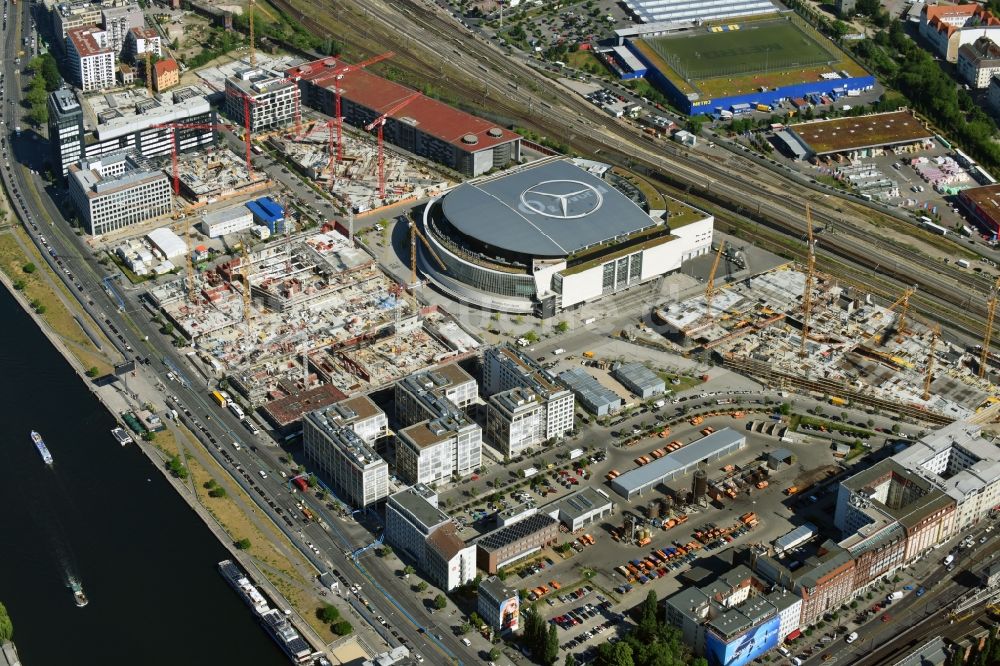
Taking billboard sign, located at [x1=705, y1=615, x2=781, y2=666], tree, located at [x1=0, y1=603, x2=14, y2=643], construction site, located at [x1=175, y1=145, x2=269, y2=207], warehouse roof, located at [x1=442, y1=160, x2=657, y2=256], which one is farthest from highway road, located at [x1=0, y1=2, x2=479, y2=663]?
warehouse roof, located at [x1=442, y1=160, x2=657, y2=256]

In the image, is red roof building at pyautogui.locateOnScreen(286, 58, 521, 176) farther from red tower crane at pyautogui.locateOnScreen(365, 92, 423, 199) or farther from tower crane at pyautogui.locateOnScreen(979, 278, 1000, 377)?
tower crane at pyautogui.locateOnScreen(979, 278, 1000, 377)

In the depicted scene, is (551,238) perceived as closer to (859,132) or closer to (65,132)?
(859,132)

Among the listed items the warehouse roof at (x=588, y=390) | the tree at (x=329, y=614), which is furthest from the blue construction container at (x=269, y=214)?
the tree at (x=329, y=614)

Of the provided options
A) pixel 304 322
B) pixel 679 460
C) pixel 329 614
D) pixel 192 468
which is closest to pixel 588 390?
pixel 679 460

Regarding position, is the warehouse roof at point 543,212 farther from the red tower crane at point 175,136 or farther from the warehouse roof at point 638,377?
the red tower crane at point 175,136

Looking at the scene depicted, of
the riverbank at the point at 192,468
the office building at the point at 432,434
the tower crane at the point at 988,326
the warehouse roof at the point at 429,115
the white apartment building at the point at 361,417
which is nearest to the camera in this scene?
the riverbank at the point at 192,468

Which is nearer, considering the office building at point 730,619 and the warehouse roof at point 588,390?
the office building at point 730,619

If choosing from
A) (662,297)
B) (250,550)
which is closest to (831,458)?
(662,297)

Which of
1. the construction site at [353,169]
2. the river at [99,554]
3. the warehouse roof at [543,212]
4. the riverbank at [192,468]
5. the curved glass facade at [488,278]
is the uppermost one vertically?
the warehouse roof at [543,212]
